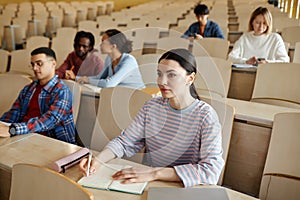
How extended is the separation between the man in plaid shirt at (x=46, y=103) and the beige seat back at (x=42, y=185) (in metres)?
0.91

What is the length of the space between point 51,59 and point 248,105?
1.31m

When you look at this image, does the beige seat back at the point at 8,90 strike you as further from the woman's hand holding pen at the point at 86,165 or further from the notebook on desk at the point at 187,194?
the notebook on desk at the point at 187,194

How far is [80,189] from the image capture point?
3.34 ft

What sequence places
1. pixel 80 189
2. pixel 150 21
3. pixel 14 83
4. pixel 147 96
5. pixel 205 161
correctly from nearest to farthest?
pixel 80 189 < pixel 205 161 < pixel 147 96 < pixel 14 83 < pixel 150 21

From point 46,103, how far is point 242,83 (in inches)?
67.4

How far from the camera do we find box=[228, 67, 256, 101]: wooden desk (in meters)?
3.01

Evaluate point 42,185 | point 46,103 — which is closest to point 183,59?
point 42,185

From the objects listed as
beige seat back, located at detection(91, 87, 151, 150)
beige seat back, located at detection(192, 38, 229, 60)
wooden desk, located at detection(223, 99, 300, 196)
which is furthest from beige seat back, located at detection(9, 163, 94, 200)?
beige seat back, located at detection(192, 38, 229, 60)

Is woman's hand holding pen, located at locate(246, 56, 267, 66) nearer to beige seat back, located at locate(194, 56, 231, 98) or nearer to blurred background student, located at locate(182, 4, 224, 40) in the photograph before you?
beige seat back, located at locate(194, 56, 231, 98)

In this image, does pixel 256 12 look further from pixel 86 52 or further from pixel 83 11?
pixel 83 11

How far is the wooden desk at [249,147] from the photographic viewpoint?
1984mm

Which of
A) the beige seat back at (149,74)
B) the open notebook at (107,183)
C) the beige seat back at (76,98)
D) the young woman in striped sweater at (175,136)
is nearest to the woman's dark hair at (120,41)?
the beige seat back at (149,74)

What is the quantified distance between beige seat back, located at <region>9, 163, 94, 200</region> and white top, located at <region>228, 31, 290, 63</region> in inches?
102

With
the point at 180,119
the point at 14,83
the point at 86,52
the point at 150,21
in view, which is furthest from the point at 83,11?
the point at 180,119
